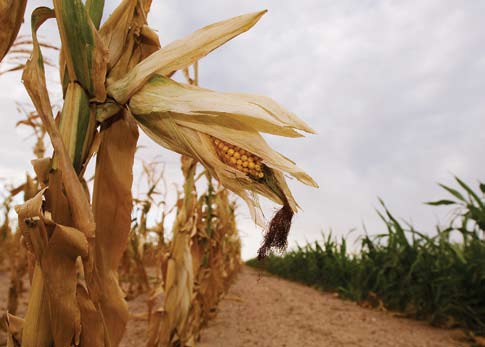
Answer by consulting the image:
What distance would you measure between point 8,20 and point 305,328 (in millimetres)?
3772

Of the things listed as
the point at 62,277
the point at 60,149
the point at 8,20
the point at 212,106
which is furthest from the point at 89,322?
the point at 8,20

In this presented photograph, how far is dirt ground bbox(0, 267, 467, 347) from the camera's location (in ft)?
10.9

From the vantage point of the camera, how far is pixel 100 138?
831 mm

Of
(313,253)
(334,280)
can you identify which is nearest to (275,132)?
(334,280)

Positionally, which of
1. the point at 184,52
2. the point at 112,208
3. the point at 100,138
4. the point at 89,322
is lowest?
the point at 89,322

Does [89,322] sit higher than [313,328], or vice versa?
[89,322]

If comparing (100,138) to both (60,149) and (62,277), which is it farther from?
(62,277)

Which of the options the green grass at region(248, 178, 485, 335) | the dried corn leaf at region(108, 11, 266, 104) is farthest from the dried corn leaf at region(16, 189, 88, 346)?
the green grass at region(248, 178, 485, 335)

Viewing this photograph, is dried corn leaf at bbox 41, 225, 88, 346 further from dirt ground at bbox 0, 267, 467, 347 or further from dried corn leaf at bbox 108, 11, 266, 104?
dirt ground at bbox 0, 267, 467, 347

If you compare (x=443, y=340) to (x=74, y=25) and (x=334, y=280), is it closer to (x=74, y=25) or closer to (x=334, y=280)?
(x=74, y=25)

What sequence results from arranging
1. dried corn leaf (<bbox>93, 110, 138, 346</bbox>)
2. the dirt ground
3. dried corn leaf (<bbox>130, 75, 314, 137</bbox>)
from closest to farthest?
1. dried corn leaf (<bbox>130, 75, 314, 137</bbox>)
2. dried corn leaf (<bbox>93, 110, 138, 346</bbox>)
3. the dirt ground

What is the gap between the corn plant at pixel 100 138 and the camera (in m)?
0.71

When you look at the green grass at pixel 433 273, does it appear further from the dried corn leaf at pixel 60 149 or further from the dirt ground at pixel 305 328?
the dried corn leaf at pixel 60 149

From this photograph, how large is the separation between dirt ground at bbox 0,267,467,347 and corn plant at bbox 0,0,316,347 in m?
2.02
